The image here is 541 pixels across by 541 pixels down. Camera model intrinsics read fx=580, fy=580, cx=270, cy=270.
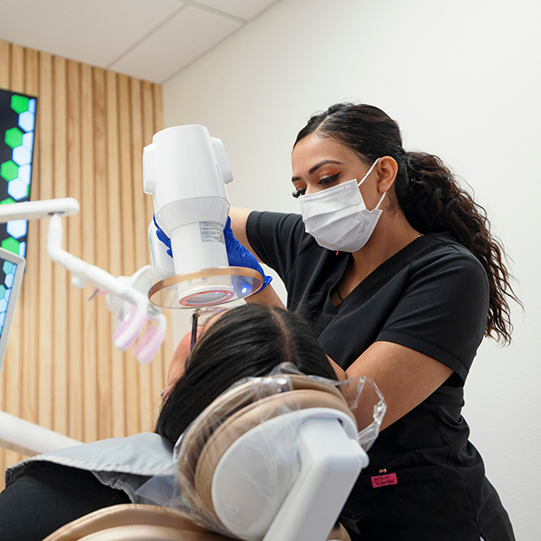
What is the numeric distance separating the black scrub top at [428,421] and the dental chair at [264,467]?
0.55 metres

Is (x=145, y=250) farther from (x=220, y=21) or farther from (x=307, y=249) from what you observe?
(x=307, y=249)

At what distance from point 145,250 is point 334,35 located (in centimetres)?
161

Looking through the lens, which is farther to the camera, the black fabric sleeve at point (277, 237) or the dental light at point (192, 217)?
the black fabric sleeve at point (277, 237)

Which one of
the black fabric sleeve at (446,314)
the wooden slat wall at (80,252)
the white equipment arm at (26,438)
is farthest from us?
the wooden slat wall at (80,252)

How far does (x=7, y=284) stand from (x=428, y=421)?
1047mm

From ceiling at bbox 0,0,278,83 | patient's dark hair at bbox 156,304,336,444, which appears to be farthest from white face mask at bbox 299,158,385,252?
ceiling at bbox 0,0,278,83

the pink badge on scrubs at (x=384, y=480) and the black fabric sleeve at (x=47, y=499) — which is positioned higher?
the black fabric sleeve at (x=47, y=499)

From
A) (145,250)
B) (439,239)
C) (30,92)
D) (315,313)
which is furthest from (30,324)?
(439,239)

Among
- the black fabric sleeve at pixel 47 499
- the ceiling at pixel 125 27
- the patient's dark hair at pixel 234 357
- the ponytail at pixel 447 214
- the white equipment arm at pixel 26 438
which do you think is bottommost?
the white equipment arm at pixel 26 438

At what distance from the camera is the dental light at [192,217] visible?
0.86 meters

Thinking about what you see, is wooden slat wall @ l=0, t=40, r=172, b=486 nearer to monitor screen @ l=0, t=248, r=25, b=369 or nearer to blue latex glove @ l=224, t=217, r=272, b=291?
monitor screen @ l=0, t=248, r=25, b=369

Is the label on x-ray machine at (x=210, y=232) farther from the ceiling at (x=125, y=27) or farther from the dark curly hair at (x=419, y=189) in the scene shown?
the ceiling at (x=125, y=27)

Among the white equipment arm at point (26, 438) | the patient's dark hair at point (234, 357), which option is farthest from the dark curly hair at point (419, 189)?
the white equipment arm at point (26, 438)

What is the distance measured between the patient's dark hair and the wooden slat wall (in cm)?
244
